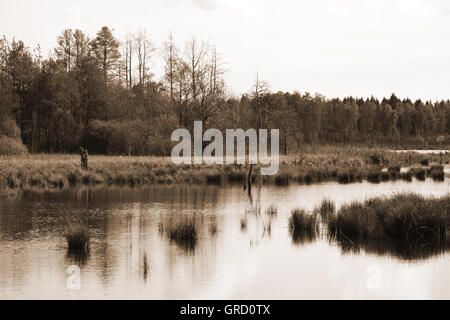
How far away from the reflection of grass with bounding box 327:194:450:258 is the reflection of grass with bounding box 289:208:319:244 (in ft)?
2.00

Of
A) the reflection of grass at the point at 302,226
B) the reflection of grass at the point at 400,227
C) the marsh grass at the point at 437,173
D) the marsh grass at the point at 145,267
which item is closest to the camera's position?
the marsh grass at the point at 145,267

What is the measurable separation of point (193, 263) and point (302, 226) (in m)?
4.84

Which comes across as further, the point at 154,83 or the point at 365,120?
the point at 365,120

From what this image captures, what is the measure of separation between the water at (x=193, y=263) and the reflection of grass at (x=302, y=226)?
323mm

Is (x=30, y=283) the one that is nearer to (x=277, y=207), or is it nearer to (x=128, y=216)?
(x=128, y=216)

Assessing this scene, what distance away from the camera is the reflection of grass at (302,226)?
16.8m

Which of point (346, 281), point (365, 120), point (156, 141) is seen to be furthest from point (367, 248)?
point (365, 120)

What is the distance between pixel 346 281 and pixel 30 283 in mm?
6878

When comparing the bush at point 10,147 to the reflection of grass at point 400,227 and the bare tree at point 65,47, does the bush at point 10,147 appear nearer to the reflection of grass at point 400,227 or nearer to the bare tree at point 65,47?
the bare tree at point 65,47

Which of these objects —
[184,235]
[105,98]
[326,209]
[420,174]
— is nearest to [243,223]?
[184,235]

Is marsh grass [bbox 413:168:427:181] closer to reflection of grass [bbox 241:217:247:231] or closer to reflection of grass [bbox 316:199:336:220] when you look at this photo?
reflection of grass [bbox 316:199:336:220]

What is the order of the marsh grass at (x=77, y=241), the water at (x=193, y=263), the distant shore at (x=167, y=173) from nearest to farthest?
1. the water at (x=193, y=263)
2. the marsh grass at (x=77, y=241)
3. the distant shore at (x=167, y=173)

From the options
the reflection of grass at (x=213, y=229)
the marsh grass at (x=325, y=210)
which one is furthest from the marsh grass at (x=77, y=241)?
the marsh grass at (x=325, y=210)

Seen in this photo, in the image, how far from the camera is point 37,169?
1205 inches
